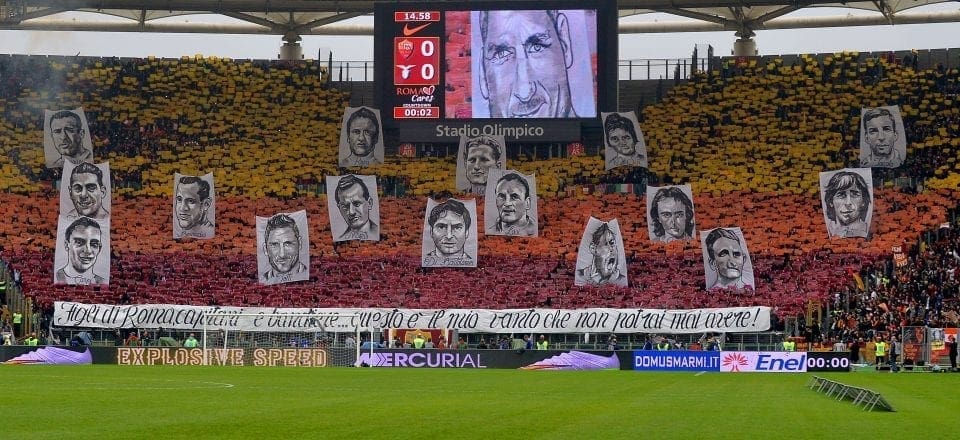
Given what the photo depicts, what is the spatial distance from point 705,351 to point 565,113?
17506mm

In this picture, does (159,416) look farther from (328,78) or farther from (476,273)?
(328,78)

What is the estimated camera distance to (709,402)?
28.5 m

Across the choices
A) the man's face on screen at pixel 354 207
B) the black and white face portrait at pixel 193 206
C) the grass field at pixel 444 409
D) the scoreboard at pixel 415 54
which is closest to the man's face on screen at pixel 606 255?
the man's face on screen at pixel 354 207

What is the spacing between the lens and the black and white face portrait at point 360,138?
7275 cm

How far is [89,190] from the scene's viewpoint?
66.2 metres

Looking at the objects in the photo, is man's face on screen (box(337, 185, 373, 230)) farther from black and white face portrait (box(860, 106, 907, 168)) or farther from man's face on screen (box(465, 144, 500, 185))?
black and white face portrait (box(860, 106, 907, 168))

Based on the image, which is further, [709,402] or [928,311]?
[928,311]

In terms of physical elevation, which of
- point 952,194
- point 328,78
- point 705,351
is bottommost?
point 705,351

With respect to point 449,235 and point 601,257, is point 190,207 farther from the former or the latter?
point 601,257

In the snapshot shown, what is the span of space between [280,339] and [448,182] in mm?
17928

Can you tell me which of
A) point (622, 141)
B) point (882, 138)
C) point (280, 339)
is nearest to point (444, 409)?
point (280, 339)

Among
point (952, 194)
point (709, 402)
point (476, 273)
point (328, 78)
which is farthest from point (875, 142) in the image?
point (709, 402)


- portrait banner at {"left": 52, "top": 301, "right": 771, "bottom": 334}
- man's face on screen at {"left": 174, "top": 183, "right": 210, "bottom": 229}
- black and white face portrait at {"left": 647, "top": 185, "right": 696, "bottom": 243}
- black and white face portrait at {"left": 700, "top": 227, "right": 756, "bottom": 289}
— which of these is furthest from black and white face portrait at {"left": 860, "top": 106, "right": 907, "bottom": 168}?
man's face on screen at {"left": 174, "top": 183, "right": 210, "bottom": 229}

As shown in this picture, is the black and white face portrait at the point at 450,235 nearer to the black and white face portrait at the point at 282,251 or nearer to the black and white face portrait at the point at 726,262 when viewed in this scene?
the black and white face portrait at the point at 282,251
